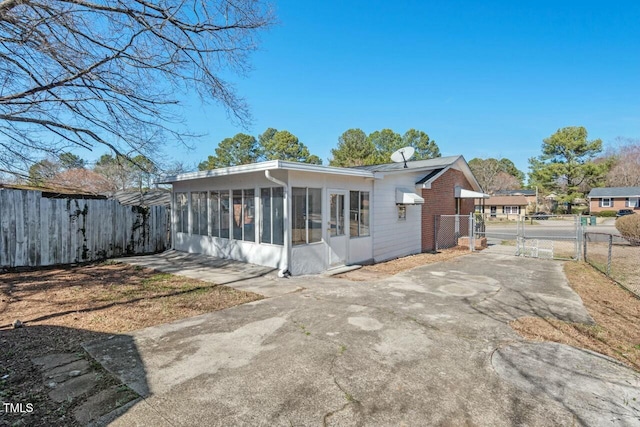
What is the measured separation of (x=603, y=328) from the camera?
4684 mm

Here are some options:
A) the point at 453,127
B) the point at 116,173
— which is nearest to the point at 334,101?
the point at 453,127

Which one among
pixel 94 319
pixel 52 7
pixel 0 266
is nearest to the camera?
pixel 94 319

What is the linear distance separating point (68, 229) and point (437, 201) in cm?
1274

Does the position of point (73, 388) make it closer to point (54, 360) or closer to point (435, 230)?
point (54, 360)

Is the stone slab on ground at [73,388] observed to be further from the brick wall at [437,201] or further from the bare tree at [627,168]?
the bare tree at [627,168]

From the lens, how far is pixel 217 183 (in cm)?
967

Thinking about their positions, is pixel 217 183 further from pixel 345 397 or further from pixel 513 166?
pixel 513 166

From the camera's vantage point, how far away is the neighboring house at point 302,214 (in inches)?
308

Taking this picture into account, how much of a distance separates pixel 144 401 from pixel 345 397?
1.75 metres

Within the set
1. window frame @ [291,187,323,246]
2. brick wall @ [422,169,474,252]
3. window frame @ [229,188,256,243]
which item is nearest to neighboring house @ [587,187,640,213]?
brick wall @ [422,169,474,252]

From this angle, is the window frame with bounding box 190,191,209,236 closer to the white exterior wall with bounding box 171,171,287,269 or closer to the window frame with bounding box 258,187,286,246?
the white exterior wall with bounding box 171,171,287,269

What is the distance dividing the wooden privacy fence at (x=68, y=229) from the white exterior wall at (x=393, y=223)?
318 inches

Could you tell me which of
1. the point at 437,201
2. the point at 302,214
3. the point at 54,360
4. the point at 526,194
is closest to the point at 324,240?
the point at 302,214

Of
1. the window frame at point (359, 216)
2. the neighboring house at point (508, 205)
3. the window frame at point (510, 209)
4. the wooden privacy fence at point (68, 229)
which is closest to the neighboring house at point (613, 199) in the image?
the neighboring house at point (508, 205)
